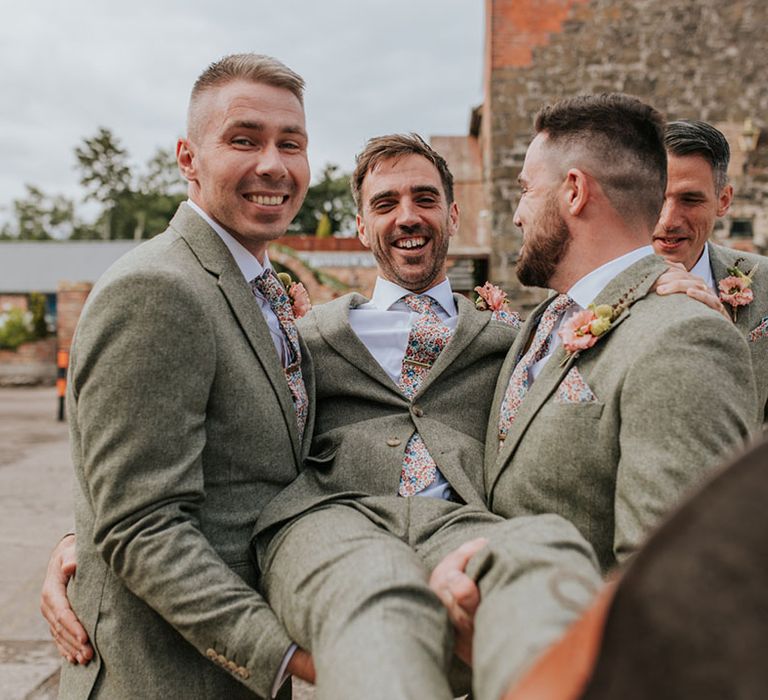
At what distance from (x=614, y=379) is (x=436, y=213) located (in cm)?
147

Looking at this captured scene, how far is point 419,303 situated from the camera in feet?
10.4

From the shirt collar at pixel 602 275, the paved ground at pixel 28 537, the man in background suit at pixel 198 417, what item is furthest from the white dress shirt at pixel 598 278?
the paved ground at pixel 28 537

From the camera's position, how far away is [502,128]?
1210 centimetres

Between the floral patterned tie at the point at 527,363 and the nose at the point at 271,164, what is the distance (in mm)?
1043

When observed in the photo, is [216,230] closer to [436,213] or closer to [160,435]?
[160,435]

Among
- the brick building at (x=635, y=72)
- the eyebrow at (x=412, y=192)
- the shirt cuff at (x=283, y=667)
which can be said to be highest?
the brick building at (x=635, y=72)

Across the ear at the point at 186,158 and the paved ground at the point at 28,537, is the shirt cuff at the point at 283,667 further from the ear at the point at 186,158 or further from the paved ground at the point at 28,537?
the paved ground at the point at 28,537

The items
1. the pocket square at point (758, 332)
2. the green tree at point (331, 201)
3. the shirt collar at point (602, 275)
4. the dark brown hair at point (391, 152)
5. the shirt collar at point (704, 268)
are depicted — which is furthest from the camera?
the green tree at point (331, 201)

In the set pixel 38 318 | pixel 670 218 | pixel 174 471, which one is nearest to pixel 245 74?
pixel 174 471

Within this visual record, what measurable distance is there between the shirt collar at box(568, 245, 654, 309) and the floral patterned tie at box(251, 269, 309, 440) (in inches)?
38.2

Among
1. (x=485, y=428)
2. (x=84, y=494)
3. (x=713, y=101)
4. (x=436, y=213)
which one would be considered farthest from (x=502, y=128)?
(x=84, y=494)

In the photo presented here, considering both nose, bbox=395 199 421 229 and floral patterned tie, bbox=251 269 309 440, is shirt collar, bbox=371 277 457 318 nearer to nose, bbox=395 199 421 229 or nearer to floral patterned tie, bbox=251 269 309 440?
nose, bbox=395 199 421 229

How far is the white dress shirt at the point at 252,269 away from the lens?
2.51m

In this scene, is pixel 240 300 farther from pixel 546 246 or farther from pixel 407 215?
pixel 407 215
